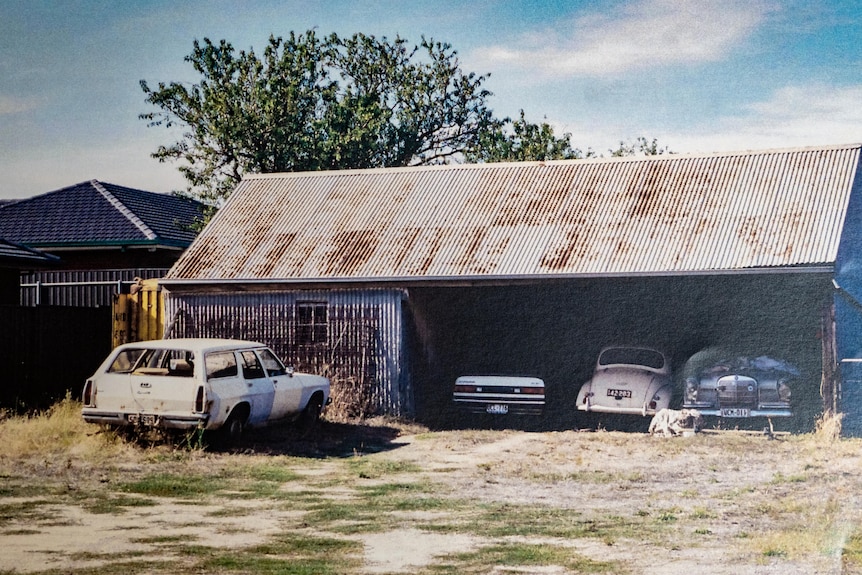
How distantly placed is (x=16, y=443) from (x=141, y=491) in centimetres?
438

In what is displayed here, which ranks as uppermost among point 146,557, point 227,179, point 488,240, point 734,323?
point 227,179

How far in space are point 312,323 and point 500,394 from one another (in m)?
4.04

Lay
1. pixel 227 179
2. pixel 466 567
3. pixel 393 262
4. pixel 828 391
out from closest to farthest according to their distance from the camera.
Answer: pixel 466 567
pixel 828 391
pixel 393 262
pixel 227 179

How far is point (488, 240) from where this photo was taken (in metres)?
21.0

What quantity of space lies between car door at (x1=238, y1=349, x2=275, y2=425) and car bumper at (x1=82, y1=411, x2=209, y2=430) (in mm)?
1163

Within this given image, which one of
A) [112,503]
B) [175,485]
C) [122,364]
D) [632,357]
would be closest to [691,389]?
[632,357]


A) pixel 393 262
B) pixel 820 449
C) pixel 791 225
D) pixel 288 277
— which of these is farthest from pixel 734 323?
pixel 288 277

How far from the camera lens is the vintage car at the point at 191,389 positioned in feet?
49.4

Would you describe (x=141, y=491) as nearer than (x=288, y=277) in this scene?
Yes

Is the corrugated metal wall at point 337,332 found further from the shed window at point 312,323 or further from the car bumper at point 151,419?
the car bumper at point 151,419

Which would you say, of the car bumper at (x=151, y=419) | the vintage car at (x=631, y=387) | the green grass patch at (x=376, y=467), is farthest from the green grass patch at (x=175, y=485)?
the vintage car at (x=631, y=387)

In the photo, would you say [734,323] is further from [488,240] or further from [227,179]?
[227,179]

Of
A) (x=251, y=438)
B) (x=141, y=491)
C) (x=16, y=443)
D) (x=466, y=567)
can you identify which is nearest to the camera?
(x=466, y=567)

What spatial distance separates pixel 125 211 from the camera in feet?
112
